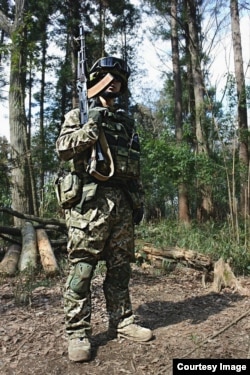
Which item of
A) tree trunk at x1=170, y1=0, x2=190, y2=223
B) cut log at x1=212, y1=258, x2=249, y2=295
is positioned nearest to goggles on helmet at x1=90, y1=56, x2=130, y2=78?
cut log at x1=212, y1=258, x2=249, y2=295

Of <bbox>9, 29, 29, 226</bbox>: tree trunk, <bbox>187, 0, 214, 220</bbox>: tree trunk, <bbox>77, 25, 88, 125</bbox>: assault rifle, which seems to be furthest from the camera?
<bbox>187, 0, 214, 220</bbox>: tree trunk

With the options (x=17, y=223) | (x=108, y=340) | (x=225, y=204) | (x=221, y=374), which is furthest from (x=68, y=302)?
(x=225, y=204)

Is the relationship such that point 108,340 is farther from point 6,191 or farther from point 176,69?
point 176,69

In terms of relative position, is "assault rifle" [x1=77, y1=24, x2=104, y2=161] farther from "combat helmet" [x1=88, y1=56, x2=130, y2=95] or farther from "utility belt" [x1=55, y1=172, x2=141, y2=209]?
"utility belt" [x1=55, y1=172, x2=141, y2=209]

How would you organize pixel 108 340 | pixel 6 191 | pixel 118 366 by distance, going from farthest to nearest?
pixel 6 191, pixel 108 340, pixel 118 366

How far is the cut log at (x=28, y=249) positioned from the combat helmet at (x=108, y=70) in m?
2.99

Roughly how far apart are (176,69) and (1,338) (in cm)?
1235

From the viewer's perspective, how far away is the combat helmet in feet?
9.68

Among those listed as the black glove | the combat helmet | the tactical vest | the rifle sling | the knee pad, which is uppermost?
the combat helmet

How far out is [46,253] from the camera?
5656 millimetres

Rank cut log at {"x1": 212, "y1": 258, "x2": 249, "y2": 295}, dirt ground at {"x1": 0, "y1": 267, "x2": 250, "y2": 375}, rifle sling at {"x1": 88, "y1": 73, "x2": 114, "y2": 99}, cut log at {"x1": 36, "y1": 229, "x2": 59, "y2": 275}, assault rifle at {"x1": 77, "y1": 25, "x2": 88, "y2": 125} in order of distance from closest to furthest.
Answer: dirt ground at {"x1": 0, "y1": 267, "x2": 250, "y2": 375}
assault rifle at {"x1": 77, "y1": 25, "x2": 88, "y2": 125}
rifle sling at {"x1": 88, "y1": 73, "x2": 114, "y2": 99}
cut log at {"x1": 212, "y1": 258, "x2": 249, "y2": 295}
cut log at {"x1": 36, "y1": 229, "x2": 59, "y2": 275}

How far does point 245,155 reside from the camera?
36.5 feet

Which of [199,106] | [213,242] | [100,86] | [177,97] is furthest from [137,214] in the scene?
[177,97]

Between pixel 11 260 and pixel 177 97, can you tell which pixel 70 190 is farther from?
pixel 177 97
